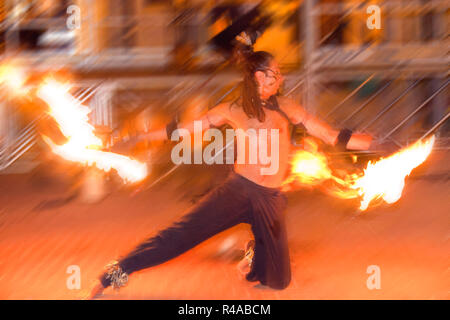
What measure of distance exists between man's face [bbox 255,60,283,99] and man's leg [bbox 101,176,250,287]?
57 cm

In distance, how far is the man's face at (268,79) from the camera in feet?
9.72

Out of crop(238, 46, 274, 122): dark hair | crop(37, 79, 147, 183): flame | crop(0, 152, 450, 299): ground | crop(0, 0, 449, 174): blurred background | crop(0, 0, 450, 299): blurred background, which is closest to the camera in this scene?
crop(238, 46, 274, 122): dark hair

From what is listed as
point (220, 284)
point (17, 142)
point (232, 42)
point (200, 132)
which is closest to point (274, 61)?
point (232, 42)

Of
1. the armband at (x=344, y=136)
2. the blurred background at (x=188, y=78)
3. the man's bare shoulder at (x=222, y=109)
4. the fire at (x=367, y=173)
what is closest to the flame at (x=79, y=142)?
the blurred background at (x=188, y=78)

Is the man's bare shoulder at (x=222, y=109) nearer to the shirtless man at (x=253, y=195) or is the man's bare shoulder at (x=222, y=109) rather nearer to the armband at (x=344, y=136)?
the shirtless man at (x=253, y=195)

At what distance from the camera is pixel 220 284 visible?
327cm

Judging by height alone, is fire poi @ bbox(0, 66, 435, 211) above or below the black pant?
above

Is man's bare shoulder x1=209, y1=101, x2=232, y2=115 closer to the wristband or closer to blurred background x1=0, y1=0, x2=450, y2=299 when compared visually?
the wristband

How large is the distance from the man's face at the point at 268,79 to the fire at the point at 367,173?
436 mm

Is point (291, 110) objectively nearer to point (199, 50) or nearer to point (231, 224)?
point (231, 224)

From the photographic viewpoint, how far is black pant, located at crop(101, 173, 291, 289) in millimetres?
2988

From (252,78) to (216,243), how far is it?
1.33m

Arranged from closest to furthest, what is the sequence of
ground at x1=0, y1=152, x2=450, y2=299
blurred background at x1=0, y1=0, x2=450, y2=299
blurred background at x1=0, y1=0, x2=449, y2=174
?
ground at x1=0, y1=152, x2=450, y2=299 < blurred background at x1=0, y1=0, x2=450, y2=299 < blurred background at x1=0, y1=0, x2=449, y2=174

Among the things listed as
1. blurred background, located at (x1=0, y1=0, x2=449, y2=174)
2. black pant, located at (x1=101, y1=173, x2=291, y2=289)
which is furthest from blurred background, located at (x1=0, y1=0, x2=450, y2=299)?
black pant, located at (x1=101, y1=173, x2=291, y2=289)
